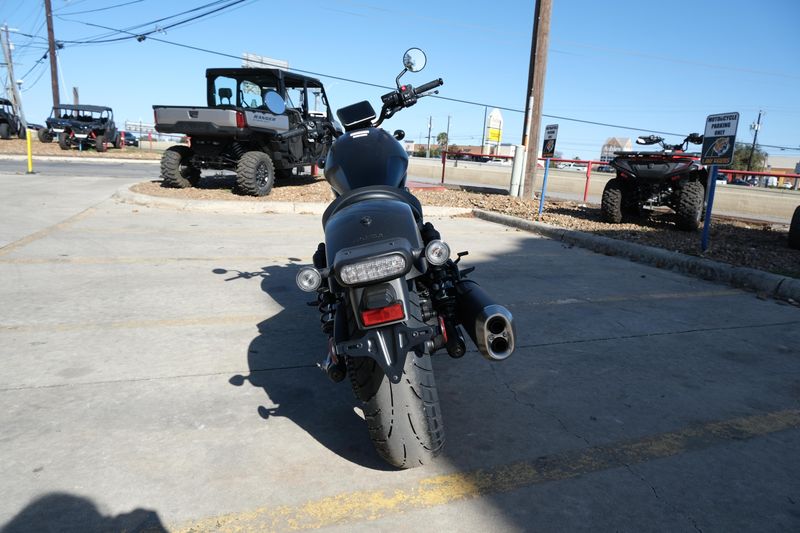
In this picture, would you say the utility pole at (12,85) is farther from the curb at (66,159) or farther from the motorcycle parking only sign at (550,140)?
the motorcycle parking only sign at (550,140)

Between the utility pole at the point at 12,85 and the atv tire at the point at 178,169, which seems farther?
the utility pole at the point at 12,85

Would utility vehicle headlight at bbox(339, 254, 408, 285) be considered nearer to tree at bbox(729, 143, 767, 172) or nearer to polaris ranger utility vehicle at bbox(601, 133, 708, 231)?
polaris ranger utility vehicle at bbox(601, 133, 708, 231)

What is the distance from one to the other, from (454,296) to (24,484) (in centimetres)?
197

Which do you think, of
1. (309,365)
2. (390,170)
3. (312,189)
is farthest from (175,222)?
(390,170)

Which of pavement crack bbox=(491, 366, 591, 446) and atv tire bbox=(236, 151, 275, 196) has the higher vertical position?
atv tire bbox=(236, 151, 275, 196)

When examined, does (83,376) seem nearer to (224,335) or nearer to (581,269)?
(224,335)

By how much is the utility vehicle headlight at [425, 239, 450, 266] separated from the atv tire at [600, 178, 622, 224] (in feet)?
24.9

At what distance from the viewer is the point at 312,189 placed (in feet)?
41.0

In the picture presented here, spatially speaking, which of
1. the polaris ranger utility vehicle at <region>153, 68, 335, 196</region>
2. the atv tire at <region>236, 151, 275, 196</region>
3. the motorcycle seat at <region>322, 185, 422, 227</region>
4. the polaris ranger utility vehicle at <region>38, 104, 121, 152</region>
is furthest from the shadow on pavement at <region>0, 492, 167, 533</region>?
the polaris ranger utility vehicle at <region>38, 104, 121, 152</region>

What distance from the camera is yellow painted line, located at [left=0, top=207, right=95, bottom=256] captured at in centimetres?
609

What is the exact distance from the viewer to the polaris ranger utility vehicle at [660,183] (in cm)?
832

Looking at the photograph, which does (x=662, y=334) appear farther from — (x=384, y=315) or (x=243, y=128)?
(x=243, y=128)

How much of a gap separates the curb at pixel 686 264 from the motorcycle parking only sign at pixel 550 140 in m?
1.90

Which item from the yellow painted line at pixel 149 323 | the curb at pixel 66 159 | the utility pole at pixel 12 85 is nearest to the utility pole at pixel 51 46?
the utility pole at pixel 12 85
